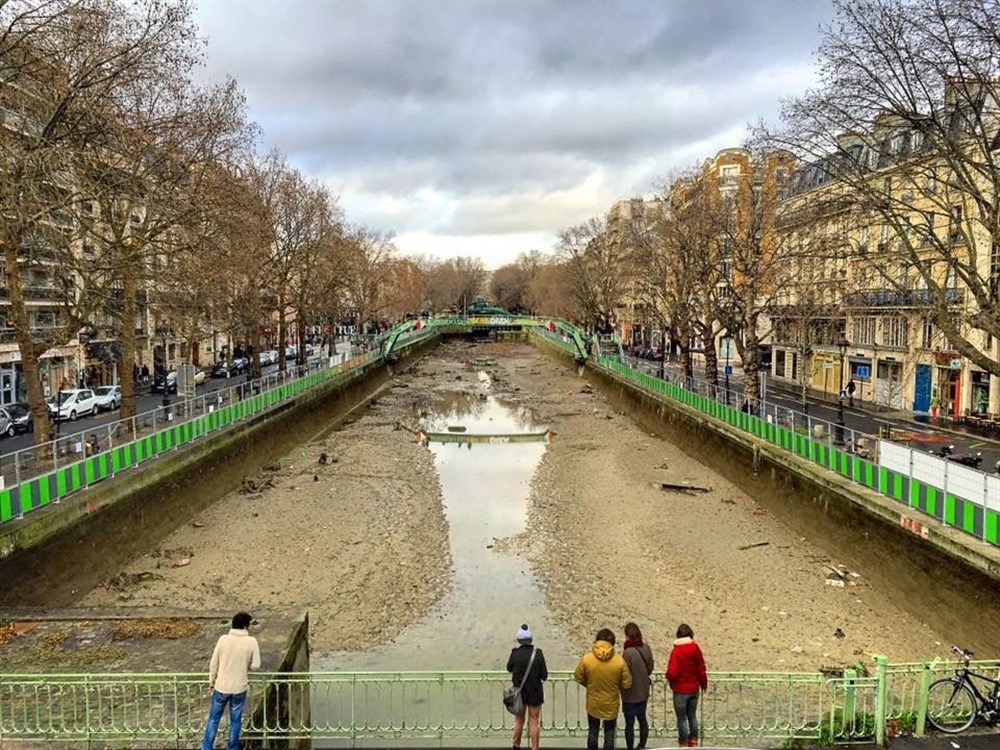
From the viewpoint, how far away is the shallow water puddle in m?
13.5

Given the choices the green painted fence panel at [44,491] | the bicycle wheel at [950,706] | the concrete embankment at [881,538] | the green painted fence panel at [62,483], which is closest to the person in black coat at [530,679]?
the bicycle wheel at [950,706]

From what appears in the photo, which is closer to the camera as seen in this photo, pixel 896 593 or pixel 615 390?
pixel 896 593

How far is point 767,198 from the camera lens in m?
30.7

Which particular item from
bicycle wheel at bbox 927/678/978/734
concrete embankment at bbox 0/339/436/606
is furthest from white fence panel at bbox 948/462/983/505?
concrete embankment at bbox 0/339/436/606

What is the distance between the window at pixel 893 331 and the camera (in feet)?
140

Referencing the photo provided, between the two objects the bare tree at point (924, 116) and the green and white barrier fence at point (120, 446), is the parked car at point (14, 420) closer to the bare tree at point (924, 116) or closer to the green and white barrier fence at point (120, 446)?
the green and white barrier fence at point (120, 446)

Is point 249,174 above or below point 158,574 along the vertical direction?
above

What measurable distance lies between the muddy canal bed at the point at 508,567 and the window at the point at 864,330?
2182 cm

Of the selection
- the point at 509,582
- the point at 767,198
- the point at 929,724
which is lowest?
the point at 509,582

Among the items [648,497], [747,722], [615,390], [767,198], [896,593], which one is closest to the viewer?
[747,722]

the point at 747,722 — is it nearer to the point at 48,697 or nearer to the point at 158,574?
the point at 48,697

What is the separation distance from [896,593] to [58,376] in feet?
155

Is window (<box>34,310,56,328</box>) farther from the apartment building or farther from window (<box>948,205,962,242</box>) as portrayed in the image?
window (<box>948,205,962,242</box>)

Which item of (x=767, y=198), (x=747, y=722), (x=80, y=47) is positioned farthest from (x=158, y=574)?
(x=767, y=198)
